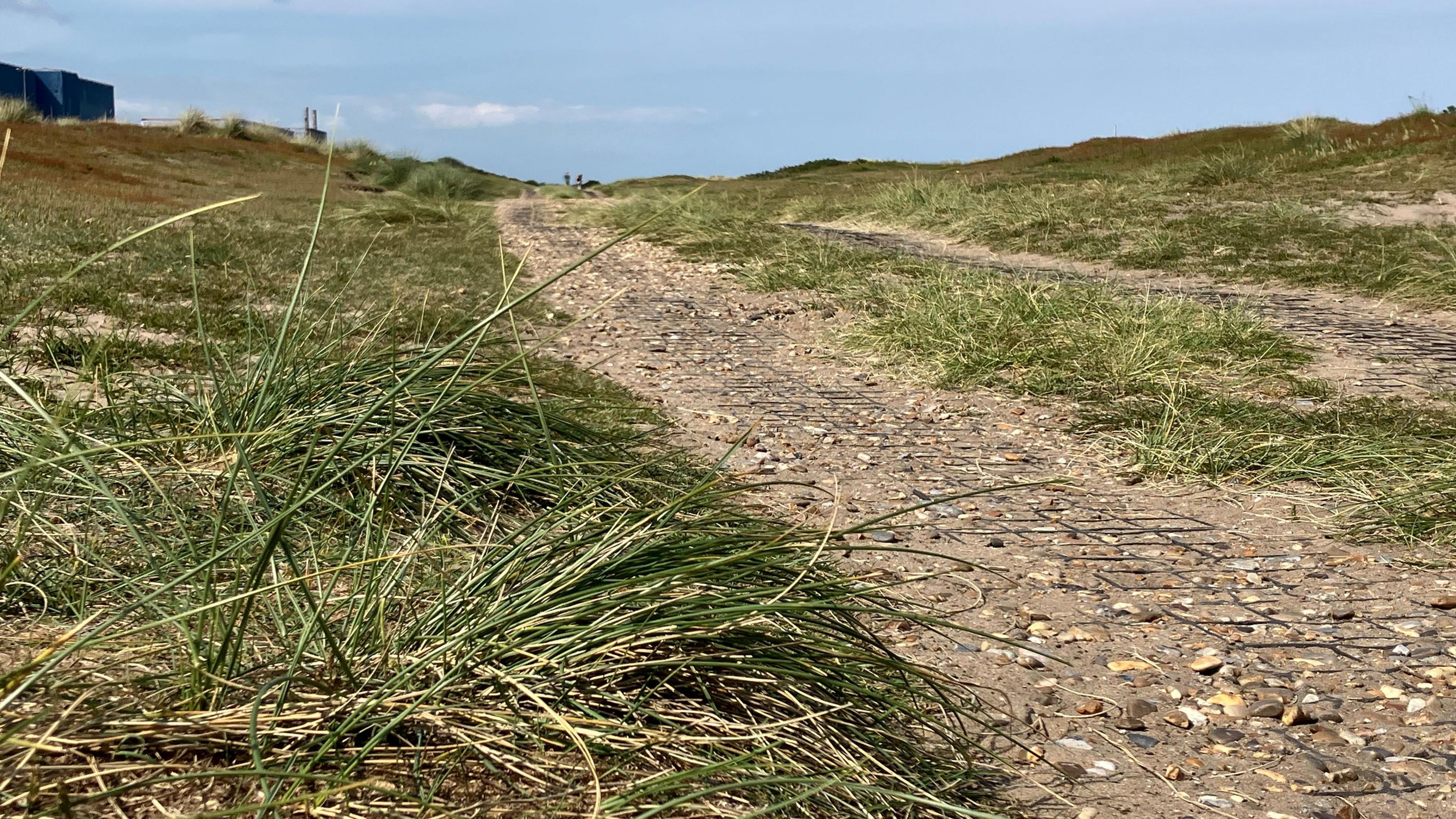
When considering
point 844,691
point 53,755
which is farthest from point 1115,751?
point 53,755

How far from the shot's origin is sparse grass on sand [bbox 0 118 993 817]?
1382mm

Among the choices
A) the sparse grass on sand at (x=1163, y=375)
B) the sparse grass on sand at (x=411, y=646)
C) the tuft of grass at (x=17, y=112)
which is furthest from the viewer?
→ the tuft of grass at (x=17, y=112)

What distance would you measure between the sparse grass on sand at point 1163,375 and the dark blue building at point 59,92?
32811 millimetres

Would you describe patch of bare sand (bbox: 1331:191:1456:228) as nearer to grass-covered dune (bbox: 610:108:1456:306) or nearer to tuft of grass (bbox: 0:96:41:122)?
grass-covered dune (bbox: 610:108:1456:306)

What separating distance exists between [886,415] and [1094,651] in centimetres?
243

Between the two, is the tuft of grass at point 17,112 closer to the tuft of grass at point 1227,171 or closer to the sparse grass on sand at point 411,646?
the tuft of grass at point 1227,171

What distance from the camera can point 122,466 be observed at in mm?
2441

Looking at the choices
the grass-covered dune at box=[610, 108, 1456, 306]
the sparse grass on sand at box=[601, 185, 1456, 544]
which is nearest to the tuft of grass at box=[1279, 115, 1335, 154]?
the grass-covered dune at box=[610, 108, 1456, 306]

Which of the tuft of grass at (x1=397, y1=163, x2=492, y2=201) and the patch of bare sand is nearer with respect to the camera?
the patch of bare sand

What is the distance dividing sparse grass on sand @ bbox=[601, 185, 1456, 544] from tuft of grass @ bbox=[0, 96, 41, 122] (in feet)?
65.7

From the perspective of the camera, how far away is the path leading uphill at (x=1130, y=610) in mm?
2023

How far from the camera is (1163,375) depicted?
5242mm

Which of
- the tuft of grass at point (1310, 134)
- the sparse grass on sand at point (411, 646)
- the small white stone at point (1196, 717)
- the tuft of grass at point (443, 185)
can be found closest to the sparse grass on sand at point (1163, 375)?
the small white stone at point (1196, 717)

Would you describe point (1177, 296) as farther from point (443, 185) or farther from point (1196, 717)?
point (443, 185)
